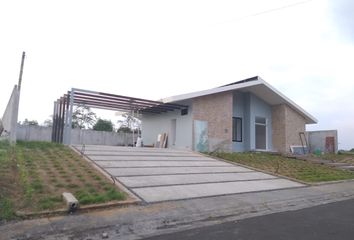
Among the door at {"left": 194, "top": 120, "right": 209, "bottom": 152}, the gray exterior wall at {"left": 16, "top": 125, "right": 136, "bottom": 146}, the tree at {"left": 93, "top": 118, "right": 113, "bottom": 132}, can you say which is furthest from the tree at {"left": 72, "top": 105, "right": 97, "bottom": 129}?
the door at {"left": 194, "top": 120, "right": 209, "bottom": 152}

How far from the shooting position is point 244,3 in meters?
11.7

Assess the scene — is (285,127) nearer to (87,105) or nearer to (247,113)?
(247,113)

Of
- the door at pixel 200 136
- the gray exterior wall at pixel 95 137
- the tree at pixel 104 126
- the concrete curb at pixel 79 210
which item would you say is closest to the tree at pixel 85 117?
the tree at pixel 104 126

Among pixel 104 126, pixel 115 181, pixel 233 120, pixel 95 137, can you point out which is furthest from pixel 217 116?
pixel 104 126

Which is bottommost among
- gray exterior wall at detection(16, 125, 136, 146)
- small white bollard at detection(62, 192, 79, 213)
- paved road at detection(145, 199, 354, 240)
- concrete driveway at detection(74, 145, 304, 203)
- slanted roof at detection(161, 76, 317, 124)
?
paved road at detection(145, 199, 354, 240)

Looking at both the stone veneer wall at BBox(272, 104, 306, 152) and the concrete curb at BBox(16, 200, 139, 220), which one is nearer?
the concrete curb at BBox(16, 200, 139, 220)

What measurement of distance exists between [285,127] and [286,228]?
19234mm

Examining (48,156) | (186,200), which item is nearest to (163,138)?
(48,156)

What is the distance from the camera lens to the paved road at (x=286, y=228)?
5.51m

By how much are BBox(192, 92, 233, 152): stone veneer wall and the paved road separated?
41.2ft

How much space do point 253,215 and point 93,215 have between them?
3.34 metres

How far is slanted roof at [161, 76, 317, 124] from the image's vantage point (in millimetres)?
19331

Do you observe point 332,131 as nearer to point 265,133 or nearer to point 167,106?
point 265,133

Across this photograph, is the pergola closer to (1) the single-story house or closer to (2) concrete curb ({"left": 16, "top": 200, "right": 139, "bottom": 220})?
(1) the single-story house
